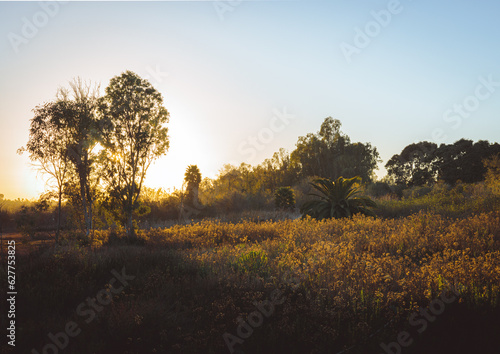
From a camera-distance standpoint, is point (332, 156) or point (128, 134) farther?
point (332, 156)

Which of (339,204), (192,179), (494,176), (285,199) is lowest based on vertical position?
(339,204)

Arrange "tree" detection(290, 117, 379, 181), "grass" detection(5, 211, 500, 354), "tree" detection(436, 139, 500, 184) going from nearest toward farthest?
"grass" detection(5, 211, 500, 354) < "tree" detection(436, 139, 500, 184) < "tree" detection(290, 117, 379, 181)

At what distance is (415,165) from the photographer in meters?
46.9

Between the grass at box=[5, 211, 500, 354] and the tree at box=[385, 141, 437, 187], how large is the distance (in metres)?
42.1

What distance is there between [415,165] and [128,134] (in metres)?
43.9

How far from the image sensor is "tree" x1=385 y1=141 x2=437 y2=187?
147 feet

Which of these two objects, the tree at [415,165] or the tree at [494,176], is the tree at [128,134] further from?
the tree at [415,165]

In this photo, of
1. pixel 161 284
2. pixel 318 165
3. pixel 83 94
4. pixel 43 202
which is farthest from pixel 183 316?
pixel 318 165

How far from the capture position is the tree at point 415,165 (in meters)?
44.9

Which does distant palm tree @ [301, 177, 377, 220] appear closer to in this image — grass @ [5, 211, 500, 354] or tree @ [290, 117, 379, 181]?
grass @ [5, 211, 500, 354]

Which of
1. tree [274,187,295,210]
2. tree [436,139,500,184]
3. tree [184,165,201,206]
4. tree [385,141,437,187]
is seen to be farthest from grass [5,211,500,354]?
tree [385,141,437,187]

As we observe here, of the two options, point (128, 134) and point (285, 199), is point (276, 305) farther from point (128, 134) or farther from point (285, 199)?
point (285, 199)

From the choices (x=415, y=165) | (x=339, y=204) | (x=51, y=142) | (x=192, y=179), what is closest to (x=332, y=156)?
(x=415, y=165)

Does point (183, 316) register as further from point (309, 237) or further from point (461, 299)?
point (309, 237)
